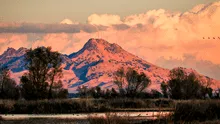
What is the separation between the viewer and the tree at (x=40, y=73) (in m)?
73.0

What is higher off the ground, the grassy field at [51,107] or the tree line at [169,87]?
the tree line at [169,87]

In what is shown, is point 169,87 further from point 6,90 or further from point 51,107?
point 51,107

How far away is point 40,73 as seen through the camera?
74125 mm

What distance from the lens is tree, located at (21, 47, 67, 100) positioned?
240 feet

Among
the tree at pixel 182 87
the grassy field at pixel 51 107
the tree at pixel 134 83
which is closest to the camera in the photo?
the grassy field at pixel 51 107

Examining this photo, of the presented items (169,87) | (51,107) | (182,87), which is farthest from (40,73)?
(169,87)

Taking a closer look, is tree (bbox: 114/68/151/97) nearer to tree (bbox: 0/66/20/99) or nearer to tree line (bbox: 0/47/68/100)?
tree (bbox: 0/66/20/99)

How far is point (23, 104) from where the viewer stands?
176 ft

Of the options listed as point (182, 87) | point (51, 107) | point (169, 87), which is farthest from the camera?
point (169, 87)

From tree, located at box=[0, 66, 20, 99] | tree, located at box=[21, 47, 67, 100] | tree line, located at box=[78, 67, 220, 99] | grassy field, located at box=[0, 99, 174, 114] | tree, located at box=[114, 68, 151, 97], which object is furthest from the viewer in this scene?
tree, located at box=[114, 68, 151, 97]

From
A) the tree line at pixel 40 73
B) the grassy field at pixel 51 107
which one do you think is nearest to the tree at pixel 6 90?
the tree line at pixel 40 73

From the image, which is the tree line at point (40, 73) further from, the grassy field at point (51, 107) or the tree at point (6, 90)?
the grassy field at point (51, 107)

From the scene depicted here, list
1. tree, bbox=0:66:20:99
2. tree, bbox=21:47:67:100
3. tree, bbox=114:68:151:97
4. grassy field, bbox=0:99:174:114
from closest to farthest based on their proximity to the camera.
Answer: grassy field, bbox=0:99:174:114, tree, bbox=21:47:67:100, tree, bbox=0:66:20:99, tree, bbox=114:68:151:97

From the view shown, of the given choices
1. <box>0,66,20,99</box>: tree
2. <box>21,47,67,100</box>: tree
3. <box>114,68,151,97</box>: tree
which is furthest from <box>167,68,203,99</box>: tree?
<box>21,47,67,100</box>: tree
